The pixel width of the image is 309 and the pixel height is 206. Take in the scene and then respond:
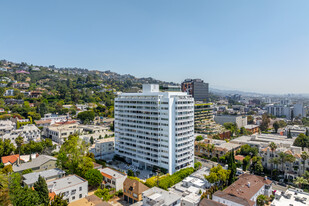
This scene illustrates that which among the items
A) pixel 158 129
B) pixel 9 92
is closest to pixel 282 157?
pixel 158 129

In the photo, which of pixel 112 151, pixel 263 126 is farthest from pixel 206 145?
pixel 263 126

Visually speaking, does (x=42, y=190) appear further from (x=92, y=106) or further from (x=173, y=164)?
(x=92, y=106)

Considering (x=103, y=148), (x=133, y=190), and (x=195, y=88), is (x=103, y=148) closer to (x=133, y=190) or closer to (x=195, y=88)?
(x=133, y=190)

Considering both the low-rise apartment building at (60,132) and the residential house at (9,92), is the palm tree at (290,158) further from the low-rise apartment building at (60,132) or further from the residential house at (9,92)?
the residential house at (9,92)

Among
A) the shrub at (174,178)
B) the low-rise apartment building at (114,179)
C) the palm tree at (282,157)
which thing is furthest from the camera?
the palm tree at (282,157)

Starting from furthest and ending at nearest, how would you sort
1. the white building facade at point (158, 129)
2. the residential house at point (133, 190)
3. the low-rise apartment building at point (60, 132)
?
the low-rise apartment building at point (60, 132) < the white building facade at point (158, 129) < the residential house at point (133, 190)

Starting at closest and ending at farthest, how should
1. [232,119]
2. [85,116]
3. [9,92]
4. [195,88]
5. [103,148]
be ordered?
[103,148] → [85,116] → [232,119] → [9,92] → [195,88]

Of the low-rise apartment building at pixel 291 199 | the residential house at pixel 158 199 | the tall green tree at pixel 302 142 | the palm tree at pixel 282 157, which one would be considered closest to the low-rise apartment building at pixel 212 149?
the palm tree at pixel 282 157
